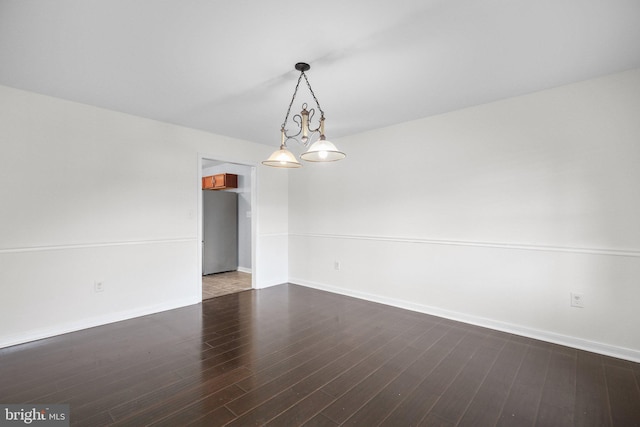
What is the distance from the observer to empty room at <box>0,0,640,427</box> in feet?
6.05

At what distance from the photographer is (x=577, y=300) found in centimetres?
265

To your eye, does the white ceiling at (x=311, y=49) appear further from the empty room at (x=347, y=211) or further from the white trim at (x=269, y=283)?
the white trim at (x=269, y=283)

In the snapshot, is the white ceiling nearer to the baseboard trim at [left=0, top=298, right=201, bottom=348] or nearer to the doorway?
the baseboard trim at [left=0, top=298, right=201, bottom=348]

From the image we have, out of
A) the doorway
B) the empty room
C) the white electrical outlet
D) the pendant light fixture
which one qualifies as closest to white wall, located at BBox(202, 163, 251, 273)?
the doorway

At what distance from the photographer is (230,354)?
253 cm

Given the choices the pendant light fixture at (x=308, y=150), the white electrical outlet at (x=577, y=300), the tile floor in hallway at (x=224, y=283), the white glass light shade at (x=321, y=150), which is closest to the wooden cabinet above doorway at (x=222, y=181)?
the tile floor in hallway at (x=224, y=283)

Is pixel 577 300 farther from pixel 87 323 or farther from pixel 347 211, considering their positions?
pixel 87 323

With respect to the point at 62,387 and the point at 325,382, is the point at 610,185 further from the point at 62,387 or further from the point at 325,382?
the point at 62,387

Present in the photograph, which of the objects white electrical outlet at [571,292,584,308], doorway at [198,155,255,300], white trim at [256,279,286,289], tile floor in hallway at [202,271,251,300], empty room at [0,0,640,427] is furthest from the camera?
doorway at [198,155,255,300]

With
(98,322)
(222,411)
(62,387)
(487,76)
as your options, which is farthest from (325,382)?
(487,76)

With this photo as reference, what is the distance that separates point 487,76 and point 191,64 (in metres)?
2.61

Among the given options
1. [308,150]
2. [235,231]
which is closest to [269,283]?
[235,231]

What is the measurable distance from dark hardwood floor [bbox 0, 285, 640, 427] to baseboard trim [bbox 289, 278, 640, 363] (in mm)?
88

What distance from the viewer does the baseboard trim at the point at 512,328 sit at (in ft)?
8.12
